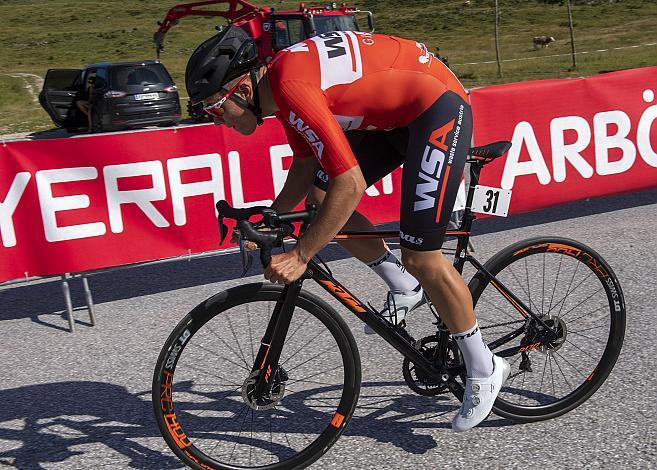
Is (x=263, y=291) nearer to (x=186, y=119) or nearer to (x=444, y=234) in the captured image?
(x=444, y=234)

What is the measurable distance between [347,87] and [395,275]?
109 cm

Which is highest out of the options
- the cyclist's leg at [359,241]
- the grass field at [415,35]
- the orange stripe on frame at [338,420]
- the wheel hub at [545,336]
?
the cyclist's leg at [359,241]

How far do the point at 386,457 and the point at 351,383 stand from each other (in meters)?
0.46

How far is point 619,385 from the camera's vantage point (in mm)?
4324

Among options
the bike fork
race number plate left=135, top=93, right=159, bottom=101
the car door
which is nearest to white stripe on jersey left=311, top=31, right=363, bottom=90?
the bike fork

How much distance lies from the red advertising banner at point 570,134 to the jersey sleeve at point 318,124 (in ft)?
14.6

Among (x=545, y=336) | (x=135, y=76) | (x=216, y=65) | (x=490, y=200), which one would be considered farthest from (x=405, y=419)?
(x=135, y=76)

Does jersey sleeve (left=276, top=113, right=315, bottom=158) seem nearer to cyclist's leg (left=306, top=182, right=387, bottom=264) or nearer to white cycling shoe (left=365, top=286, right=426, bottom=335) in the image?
cyclist's leg (left=306, top=182, right=387, bottom=264)

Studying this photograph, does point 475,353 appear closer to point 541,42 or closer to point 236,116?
point 236,116

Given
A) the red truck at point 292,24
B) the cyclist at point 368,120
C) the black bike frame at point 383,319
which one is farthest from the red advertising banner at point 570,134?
the red truck at point 292,24

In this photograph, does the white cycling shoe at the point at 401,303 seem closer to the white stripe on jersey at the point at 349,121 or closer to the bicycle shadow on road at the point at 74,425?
the white stripe on jersey at the point at 349,121

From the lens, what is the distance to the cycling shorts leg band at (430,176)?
3312mm

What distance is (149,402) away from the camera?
4.48 metres

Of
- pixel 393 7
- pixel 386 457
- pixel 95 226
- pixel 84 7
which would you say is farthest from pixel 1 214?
pixel 84 7
